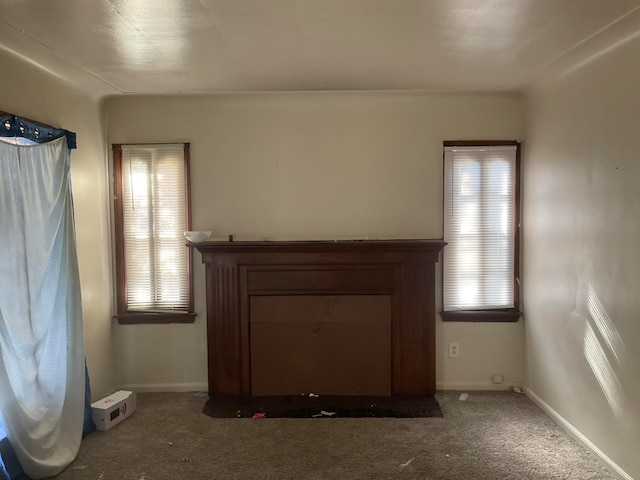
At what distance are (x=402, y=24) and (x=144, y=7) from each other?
3.91 ft

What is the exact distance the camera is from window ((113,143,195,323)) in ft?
11.1

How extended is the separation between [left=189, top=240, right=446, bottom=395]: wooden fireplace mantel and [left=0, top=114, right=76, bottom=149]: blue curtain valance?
118 cm

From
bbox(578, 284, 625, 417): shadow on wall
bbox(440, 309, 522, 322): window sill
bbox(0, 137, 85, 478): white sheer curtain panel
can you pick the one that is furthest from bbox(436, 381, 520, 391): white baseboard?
bbox(0, 137, 85, 478): white sheer curtain panel

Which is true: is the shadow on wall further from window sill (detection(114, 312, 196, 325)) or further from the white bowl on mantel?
window sill (detection(114, 312, 196, 325))

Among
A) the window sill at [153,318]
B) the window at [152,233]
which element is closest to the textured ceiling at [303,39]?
the window at [152,233]

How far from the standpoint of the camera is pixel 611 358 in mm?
2297

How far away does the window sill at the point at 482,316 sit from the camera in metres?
3.37

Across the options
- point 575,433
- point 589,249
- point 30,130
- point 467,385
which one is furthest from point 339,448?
point 30,130

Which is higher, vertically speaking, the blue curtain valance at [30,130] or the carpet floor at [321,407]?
the blue curtain valance at [30,130]

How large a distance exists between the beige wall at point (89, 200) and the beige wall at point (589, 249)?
332 centimetres

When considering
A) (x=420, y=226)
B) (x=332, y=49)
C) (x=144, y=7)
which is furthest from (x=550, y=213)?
(x=144, y=7)

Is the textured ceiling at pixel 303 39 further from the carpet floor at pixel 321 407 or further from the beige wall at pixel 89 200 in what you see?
the carpet floor at pixel 321 407

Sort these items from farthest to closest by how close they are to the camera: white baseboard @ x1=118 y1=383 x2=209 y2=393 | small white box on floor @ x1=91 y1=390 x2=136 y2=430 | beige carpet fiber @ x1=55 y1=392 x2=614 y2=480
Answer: white baseboard @ x1=118 y1=383 x2=209 y2=393 < small white box on floor @ x1=91 y1=390 x2=136 y2=430 < beige carpet fiber @ x1=55 y1=392 x2=614 y2=480

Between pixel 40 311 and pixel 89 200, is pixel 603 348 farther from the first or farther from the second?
pixel 89 200
